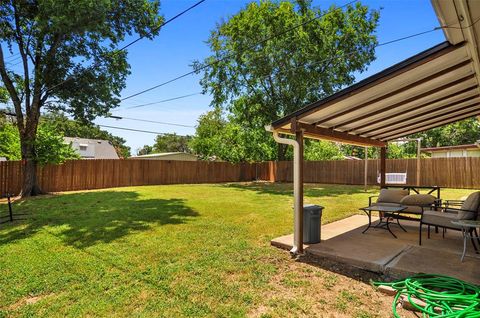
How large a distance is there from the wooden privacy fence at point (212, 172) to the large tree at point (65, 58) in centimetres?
169

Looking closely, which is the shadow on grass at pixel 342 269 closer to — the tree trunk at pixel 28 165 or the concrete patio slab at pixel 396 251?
the concrete patio slab at pixel 396 251

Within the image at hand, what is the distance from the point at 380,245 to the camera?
4.82 m

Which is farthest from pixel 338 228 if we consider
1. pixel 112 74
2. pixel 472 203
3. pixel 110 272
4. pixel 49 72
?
pixel 49 72

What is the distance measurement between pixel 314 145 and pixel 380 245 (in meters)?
20.5

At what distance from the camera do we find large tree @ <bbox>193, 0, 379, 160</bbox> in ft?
50.9

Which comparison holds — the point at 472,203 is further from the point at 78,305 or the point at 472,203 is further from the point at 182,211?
the point at 182,211

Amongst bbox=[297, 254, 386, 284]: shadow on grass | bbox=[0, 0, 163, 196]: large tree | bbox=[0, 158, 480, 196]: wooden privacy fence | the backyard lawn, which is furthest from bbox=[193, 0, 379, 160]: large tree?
bbox=[297, 254, 386, 284]: shadow on grass

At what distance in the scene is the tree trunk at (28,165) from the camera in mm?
11555

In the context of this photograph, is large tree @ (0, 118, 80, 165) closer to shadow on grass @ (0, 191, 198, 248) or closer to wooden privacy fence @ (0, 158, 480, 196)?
wooden privacy fence @ (0, 158, 480, 196)

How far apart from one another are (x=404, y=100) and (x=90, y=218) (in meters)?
7.47

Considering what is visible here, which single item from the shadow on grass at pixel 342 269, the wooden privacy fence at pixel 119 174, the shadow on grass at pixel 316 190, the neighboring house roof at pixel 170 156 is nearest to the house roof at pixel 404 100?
the shadow on grass at pixel 342 269

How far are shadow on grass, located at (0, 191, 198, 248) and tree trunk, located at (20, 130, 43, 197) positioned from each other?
179 cm

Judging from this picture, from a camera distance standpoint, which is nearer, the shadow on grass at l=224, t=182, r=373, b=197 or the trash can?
the trash can

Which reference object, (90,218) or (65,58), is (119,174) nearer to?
(65,58)
